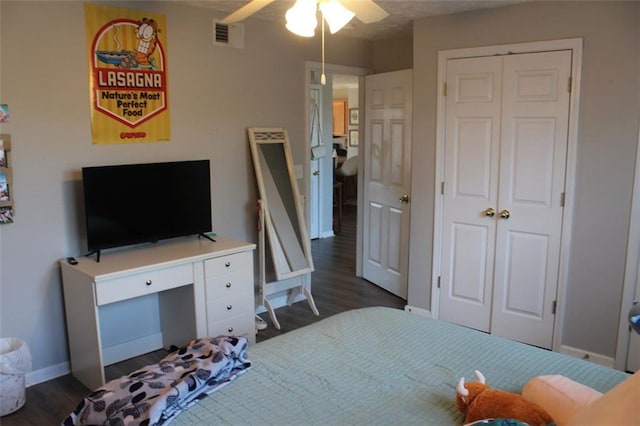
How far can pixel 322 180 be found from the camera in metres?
7.15

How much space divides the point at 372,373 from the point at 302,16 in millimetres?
1473

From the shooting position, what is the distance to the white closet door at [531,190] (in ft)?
11.4

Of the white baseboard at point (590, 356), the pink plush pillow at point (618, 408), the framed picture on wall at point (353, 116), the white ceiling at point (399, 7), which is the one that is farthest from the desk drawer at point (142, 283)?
the framed picture on wall at point (353, 116)

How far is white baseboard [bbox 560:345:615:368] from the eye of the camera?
3.42 m

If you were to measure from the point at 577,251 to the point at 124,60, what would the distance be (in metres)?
3.21

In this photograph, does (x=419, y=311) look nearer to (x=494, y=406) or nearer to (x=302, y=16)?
(x=494, y=406)

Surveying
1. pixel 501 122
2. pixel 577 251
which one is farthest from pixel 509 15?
A: pixel 577 251

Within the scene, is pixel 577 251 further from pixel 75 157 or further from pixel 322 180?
pixel 322 180

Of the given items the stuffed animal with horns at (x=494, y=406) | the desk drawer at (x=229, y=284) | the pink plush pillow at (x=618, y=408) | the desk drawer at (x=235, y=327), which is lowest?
the desk drawer at (x=235, y=327)

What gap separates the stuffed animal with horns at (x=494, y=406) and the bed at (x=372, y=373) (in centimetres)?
7

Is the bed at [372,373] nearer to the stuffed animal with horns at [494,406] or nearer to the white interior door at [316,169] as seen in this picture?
the stuffed animal with horns at [494,406]

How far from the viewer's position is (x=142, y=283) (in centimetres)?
310

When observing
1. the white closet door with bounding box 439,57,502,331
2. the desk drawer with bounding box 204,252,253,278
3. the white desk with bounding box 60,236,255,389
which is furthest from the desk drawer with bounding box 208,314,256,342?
the white closet door with bounding box 439,57,502,331

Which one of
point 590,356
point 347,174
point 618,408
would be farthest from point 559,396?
point 347,174
